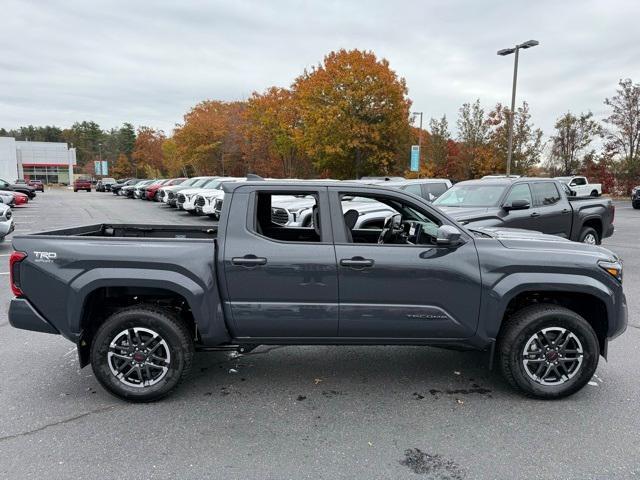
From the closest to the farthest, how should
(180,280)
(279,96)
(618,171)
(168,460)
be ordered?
(168,460) < (180,280) < (618,171) < (279,96)

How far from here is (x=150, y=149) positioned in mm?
91750

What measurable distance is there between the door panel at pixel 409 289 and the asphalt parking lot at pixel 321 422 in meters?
0.64

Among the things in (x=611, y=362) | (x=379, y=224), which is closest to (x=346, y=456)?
(x=611, y=362)

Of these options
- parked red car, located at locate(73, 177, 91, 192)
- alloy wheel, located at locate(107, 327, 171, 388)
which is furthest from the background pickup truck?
parked red car, located at locate(73, 177, 91, 192)

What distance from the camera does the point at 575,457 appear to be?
2967 millimetres

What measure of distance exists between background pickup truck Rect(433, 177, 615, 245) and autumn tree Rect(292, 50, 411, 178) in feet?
81.3

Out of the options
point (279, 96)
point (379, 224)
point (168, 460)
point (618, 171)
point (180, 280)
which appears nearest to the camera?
point (168, 460)

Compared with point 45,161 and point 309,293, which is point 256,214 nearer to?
point 309,293

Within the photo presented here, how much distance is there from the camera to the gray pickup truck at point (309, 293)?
359cm

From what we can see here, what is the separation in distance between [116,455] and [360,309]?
1944mm

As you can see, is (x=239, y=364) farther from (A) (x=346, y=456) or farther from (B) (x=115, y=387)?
(A) (x=346, y=456)

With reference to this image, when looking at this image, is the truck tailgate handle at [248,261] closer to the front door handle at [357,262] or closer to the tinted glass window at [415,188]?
the front door handle at [357,262]

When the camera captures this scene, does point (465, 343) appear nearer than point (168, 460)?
No

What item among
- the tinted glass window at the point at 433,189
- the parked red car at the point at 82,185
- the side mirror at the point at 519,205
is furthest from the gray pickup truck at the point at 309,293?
the parked red car at the point at 82,185
